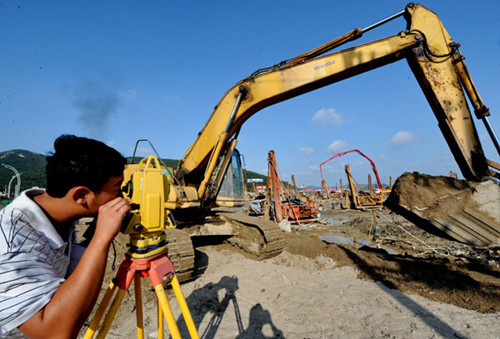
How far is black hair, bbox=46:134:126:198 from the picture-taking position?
1167 mm

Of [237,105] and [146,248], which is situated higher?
[237,105]

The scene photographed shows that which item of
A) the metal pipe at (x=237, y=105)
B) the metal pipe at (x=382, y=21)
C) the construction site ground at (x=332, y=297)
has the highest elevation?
the metal pipe at (x=382, y=21)

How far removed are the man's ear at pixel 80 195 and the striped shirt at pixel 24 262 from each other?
141mm

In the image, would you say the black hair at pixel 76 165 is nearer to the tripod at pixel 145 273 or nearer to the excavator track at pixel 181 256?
the tripod at pixel 145 273

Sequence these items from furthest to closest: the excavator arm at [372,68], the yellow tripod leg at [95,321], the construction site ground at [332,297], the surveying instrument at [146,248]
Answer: the excavator arm at [372,68]
the construction site ground at [332,297]
the surveying instrument at [146,248]
the yellow tripod leg at [95,321]

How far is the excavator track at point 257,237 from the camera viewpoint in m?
5.39

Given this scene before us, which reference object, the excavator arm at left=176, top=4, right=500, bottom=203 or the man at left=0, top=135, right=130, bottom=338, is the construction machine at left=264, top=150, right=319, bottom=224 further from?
the man at left=0, top=135, right=130, bottom=338

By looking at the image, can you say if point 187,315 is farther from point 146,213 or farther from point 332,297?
point 332,297

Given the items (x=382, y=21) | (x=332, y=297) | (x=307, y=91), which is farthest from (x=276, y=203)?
(x=382, y=21)

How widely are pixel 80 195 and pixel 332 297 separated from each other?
392 cm

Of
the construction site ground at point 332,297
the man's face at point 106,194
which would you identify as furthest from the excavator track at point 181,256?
the man's face at point 106,194

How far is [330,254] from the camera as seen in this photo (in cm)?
573

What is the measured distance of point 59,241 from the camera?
1187 millimetres

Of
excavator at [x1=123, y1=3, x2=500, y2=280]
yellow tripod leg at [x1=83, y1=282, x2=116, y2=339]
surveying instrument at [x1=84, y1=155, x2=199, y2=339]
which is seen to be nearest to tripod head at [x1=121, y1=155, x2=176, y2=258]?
surveying instrument at [x1=84, y1=155, x2=199, y2=339]
